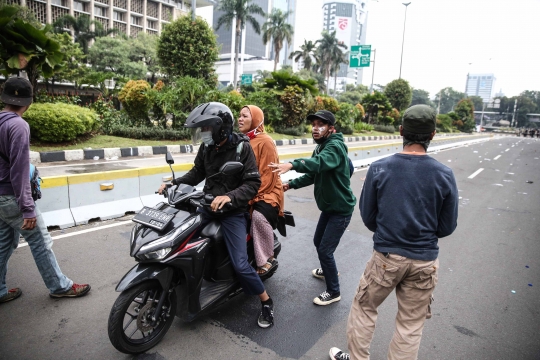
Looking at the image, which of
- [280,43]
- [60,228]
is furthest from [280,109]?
[280,43]

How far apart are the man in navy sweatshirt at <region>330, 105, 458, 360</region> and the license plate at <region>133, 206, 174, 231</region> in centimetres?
137

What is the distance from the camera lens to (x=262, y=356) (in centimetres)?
269

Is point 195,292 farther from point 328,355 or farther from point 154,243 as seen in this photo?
point 328,355

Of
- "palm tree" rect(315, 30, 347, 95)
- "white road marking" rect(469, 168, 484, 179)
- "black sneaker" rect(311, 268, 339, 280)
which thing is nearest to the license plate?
"black sneaker" rect(311, 268, 339, 280)

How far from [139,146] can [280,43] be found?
43978 millimetres

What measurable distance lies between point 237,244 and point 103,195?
3687 mm

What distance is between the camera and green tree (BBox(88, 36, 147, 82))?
41.6 m

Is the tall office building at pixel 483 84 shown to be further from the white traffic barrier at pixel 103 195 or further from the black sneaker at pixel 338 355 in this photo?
the black sneaker at pixel 338 355

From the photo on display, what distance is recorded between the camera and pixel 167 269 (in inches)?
101

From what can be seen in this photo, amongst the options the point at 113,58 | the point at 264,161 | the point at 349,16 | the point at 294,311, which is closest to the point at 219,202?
the point at 264,161

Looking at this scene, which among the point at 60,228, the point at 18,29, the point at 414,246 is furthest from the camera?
the point at 18,29

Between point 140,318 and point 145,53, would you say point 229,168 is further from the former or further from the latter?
point 145,53

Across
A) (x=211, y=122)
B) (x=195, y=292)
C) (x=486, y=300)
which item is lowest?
(x=486, y=300)

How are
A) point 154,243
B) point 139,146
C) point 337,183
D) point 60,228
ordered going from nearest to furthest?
1. point 154,243
2. point 337,183
3. point 60,228
4. point 139,146
